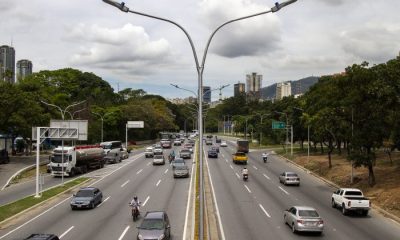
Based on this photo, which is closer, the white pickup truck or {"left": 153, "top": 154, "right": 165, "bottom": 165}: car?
the white pickup truck

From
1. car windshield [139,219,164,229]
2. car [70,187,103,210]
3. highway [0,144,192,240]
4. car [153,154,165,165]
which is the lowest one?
highway [0,144,192,240]

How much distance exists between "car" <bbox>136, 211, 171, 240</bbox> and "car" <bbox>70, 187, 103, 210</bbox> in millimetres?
11420

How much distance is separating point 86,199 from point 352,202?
1887 cm

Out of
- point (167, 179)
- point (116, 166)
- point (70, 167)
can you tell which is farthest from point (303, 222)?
point (116, 166)

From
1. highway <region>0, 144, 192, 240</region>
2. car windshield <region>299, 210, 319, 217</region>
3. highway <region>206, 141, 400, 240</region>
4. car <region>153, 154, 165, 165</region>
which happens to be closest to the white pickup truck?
highway <region>206, 141, 400, 240</region>

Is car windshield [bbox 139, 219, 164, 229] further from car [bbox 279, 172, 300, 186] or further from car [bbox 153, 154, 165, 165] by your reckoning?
car [bbox 153, 154, 165, 165]

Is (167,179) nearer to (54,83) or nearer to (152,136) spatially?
(54,83)

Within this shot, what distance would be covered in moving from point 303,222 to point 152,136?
131433mm

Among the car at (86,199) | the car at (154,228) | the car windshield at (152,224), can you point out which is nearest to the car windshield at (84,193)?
the car at (86,199)

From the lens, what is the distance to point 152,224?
2412cm

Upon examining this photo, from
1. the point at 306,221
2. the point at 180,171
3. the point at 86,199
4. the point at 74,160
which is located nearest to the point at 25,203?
the point at 86,199

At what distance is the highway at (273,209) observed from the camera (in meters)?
27.3

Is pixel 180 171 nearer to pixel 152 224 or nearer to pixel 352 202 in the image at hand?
pixel 352 202

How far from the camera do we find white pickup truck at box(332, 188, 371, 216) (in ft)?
108
